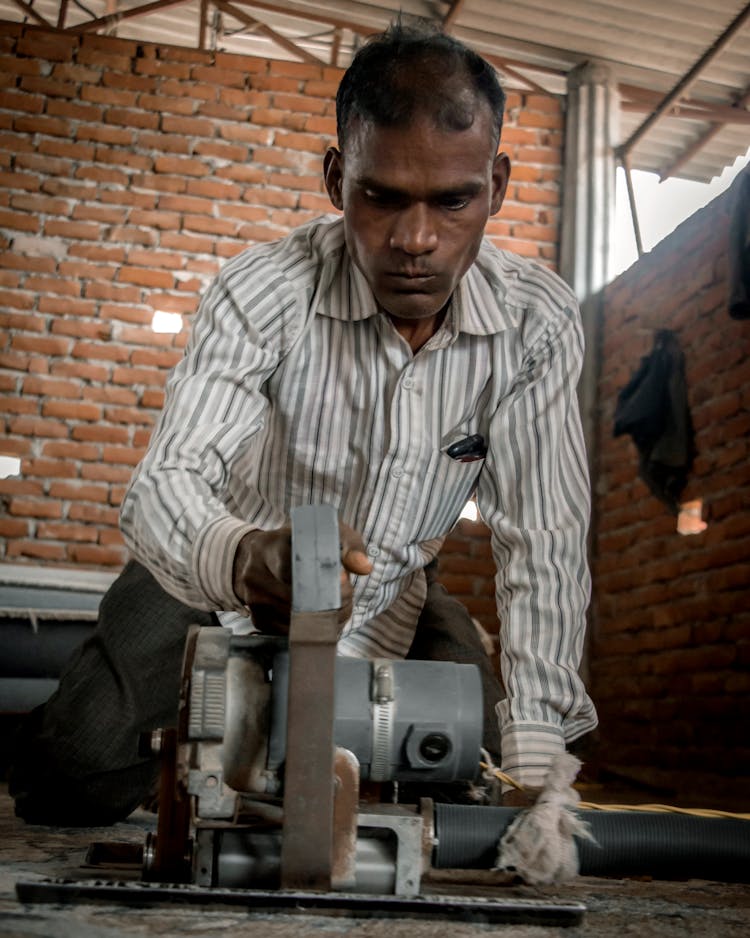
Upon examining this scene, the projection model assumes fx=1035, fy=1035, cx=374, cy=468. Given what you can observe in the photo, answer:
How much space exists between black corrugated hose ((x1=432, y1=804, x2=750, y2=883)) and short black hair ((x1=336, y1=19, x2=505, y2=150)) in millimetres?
898

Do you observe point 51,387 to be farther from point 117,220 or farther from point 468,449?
point 468,449

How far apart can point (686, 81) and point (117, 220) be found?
268 cm

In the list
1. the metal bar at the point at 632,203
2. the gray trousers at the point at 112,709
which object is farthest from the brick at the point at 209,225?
the gray trousers at the point at 112,709

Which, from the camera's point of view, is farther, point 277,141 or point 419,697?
point 277,141

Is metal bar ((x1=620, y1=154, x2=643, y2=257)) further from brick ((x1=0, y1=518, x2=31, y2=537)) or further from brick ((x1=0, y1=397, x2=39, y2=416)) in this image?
brick ((x1=0, y1=518, x2=31, y2=537))

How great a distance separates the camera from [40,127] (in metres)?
4.53

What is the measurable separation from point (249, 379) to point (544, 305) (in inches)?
20.7

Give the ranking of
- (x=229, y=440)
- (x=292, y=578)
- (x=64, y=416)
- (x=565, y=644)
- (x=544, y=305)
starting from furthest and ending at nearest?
A: (x=64, y=416), (x=544, y=305), (x=565, y=644), (x=229, y=440), (x=292, y=578)

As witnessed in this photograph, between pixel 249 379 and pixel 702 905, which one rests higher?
pixel 249 379

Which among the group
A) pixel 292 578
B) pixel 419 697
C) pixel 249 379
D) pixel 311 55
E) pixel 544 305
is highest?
pixel 311 55

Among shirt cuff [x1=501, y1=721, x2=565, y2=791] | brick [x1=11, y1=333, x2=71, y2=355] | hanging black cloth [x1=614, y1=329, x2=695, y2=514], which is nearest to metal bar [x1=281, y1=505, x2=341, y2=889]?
shirt cuff [x1=501, y1=721, x2=565, y2=791]

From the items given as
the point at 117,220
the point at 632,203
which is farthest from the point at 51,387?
the point at 632,203

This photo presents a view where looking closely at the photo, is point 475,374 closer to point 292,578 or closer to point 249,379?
point 249,379

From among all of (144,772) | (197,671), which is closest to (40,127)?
(144,772)
